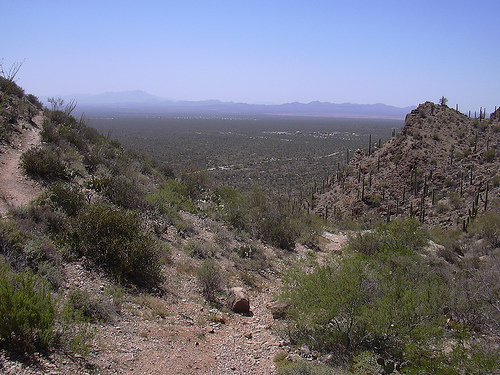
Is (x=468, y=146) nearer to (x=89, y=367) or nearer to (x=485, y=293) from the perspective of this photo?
(x=485, y=293)

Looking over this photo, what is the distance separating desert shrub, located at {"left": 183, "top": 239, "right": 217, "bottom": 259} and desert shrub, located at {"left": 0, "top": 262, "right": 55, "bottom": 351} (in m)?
A: 5.86

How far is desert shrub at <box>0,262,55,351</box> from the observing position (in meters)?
4.31

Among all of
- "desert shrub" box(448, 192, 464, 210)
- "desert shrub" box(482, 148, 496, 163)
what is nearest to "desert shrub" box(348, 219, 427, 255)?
"desert shrub" box(448, 192, 464, 210)

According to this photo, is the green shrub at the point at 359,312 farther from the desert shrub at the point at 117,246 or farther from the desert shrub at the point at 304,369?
the desert shrub at the point at 117,246

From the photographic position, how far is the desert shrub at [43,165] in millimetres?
11156

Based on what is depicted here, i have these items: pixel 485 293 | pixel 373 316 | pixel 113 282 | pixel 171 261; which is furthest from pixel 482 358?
pixel 171 261

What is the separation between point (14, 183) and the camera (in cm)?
1024

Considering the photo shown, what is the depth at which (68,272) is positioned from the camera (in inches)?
279

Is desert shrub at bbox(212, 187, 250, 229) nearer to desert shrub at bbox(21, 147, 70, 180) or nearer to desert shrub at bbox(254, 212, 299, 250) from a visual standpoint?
desert shrub at bbox(254, 212, 299, 250)

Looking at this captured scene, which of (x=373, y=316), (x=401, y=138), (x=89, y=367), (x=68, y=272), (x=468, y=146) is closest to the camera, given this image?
(x=89, y=367)

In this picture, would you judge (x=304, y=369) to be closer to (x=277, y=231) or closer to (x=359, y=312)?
(x=359, y=312)

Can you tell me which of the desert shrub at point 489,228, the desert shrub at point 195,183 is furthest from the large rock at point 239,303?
the desert shrub at point 489,228

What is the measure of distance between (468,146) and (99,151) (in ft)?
89.8

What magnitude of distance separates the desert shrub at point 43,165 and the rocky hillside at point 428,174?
18.9m
